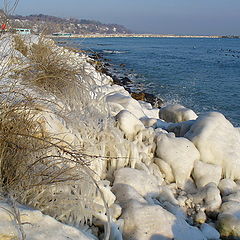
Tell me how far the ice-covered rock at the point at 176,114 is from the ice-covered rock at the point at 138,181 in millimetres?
3002

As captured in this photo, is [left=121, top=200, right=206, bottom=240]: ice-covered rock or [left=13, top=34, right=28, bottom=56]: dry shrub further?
[left=13, top=34, right=28, bottom=56]: dry shrub

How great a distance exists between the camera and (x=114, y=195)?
10.5 feet

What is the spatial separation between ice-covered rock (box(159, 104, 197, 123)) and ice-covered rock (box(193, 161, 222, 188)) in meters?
2.07

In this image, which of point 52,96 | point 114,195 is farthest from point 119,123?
point 114,195

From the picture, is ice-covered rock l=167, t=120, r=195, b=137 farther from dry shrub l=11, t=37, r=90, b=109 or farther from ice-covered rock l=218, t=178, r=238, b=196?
dry shrub l=11, t=37, r=90, b=109

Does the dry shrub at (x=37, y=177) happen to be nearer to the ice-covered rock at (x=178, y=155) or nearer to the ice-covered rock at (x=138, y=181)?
the ice-covered rock at (x=138, y=181)

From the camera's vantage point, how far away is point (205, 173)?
4602 millimetres

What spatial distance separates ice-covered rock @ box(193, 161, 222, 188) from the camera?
4547 millimetres

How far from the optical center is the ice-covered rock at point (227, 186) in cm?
447

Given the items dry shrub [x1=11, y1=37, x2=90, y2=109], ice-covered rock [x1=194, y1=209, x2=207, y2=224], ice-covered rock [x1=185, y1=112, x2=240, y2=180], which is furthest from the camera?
ice-covered rock [x1=185, y1=112, x2=240, y2=180]

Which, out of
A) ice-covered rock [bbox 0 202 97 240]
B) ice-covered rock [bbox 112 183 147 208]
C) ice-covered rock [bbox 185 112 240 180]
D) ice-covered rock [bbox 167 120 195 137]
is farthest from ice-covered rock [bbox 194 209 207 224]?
ice-covered rock [bbox 0 202 97 240]

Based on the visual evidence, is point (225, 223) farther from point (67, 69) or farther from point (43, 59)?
point (43, 59)

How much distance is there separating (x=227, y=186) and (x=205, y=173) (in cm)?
36

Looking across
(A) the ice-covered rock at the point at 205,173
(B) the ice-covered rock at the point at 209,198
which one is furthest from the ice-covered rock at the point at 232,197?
(A) the ice-covered rock at the point at 205,173
